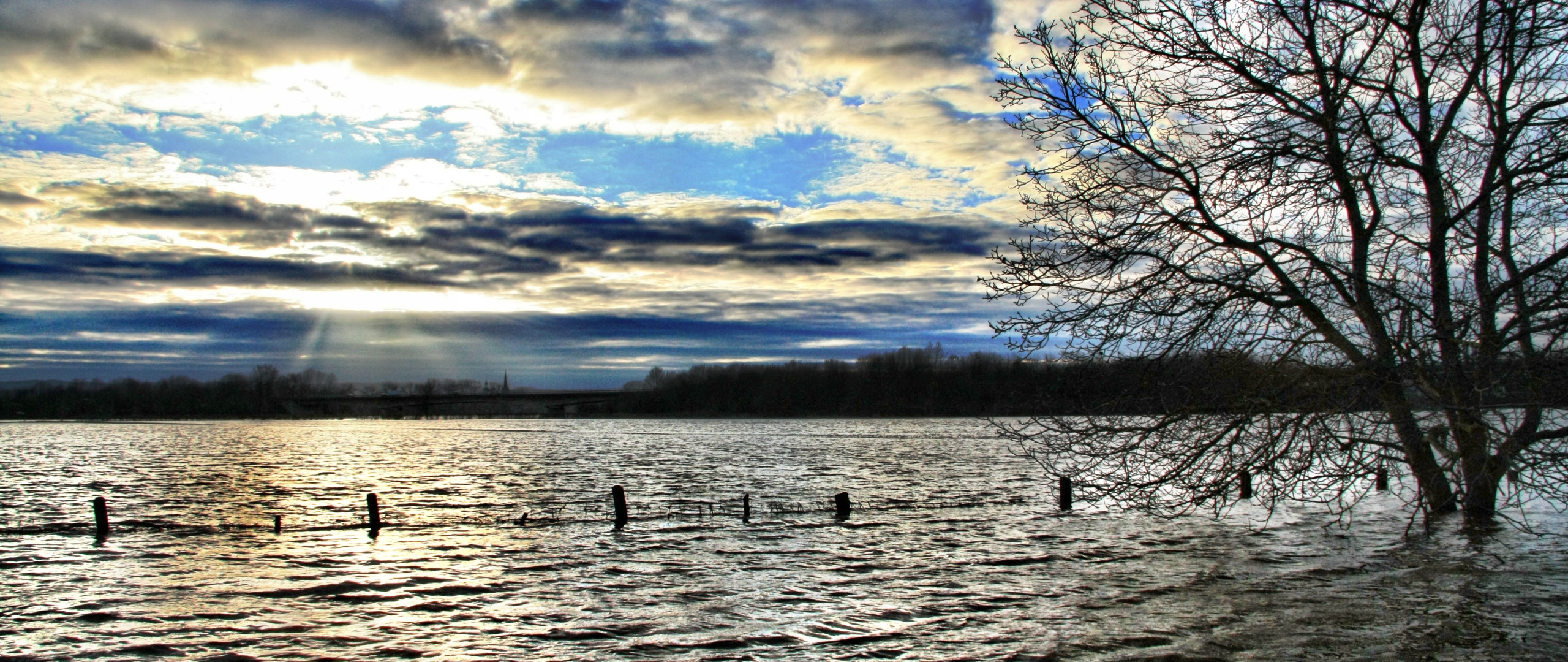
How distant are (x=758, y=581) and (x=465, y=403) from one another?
172115 millimetres

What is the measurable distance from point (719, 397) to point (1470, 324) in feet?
565

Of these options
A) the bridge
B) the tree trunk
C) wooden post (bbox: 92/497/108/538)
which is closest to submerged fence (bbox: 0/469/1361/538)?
wooden post (bbox: 92/497/108/538)

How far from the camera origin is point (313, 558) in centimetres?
1964

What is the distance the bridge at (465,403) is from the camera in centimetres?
17625

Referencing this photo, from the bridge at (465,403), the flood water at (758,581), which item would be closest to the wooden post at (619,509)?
the flood water at (758,581)

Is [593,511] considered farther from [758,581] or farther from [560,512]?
[758,581]

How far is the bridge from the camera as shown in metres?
176

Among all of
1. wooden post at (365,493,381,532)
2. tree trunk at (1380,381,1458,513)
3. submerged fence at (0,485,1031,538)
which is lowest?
submerged fence at (0,485,1031,538)

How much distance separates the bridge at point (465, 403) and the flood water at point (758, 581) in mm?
145711

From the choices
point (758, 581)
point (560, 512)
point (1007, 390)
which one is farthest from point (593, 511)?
point (1007, 390)

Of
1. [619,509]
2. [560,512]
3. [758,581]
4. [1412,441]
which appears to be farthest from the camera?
[560,512]

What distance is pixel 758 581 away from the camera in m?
16.3

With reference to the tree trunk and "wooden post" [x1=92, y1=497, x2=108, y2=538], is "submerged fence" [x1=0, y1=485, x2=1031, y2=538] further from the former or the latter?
the tree trunk

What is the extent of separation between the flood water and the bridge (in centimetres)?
14571
